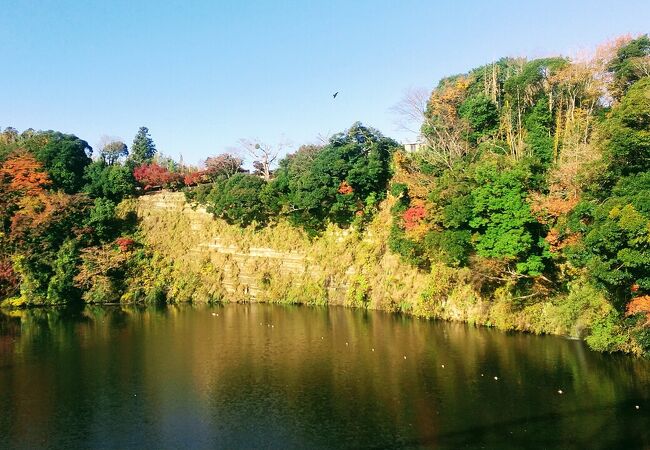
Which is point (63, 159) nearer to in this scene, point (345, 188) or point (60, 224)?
point (60, 224)

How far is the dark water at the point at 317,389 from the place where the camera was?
1642 centimetres

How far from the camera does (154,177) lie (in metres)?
47.7

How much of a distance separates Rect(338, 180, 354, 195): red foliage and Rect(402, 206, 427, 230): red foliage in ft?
21.2

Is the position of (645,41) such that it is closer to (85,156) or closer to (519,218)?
(519,218)

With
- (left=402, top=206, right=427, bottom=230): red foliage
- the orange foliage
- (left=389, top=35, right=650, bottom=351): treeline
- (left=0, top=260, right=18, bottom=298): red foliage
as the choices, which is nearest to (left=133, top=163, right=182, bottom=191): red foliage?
(left=0, top=260, right=18, bottom=298): red foliage

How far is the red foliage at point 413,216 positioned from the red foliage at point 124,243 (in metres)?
23.4

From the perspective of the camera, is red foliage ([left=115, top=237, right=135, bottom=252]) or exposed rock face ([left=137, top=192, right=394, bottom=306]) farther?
red foliage ([left=115, top=237, right=135, bottom=252])

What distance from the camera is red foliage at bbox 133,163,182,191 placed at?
157 feet

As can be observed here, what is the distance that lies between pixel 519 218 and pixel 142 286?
29.1 m

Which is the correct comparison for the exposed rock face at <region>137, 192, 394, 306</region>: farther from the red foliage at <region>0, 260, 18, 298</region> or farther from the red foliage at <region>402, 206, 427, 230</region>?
the red foliage at <region>0, 260, 18, 298</region>

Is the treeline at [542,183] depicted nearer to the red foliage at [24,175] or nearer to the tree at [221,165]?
the tree at [221,165]

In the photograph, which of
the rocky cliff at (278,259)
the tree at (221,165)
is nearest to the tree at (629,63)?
the rocky cliff at (278,259)

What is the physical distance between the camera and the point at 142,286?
4216cm

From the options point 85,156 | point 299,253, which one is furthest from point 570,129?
point 85,156
